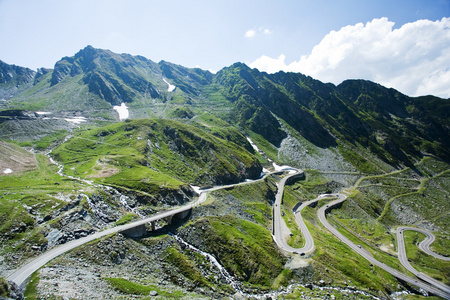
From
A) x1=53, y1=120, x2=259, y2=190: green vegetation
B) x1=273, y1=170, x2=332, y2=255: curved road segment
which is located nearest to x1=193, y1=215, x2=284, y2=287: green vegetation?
x1=273, y1=170, x2=332, y2=255: curved road segment

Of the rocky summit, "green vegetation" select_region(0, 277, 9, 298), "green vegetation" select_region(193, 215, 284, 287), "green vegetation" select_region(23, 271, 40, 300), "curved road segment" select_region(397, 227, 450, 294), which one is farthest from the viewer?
"curved road segment" select_region(397, 227, 450, 294)

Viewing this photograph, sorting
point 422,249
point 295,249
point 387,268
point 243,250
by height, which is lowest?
point 387,268

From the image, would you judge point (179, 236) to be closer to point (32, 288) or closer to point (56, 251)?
point (56, 251)

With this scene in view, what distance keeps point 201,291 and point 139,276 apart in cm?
1528

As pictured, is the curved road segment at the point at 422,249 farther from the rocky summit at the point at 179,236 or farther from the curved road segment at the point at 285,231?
the curved road segment at the point at 285,231

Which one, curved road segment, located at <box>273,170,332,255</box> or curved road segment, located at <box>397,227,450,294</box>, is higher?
curved road segment, located at <box>273,170,332,255</box>

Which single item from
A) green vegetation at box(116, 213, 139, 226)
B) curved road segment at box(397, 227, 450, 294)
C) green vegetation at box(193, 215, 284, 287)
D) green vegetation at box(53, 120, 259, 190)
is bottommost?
curved road segment at box(397, 227, 450, 294)

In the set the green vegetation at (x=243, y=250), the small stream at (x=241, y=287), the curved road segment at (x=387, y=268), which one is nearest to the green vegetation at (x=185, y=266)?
the small stream at (x=241, y=287)

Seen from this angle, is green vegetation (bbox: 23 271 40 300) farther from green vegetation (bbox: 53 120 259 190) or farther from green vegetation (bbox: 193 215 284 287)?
green vegetation (bbox: 53 120 259 190)

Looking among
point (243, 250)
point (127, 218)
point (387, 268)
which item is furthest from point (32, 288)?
point (387, 268)

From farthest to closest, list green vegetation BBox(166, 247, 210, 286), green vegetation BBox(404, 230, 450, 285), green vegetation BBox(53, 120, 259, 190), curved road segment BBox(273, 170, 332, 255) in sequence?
green vegetation BBox(53, 120, 259, 190), green vegetation BBox(404, 230, 450, 285), curved road segment BBox(273, 170, 332, 255), green vegetation BBox(166, 247, 210, 286)

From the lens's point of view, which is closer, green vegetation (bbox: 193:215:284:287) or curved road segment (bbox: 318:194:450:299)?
green vegetation (bbox: 193:215:284:287)

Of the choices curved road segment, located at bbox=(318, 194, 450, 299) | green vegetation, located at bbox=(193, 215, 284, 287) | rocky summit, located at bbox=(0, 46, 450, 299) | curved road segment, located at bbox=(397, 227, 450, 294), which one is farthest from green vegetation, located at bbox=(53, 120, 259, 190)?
curved road segment, located at bbox=(397, 227, 450, 294)

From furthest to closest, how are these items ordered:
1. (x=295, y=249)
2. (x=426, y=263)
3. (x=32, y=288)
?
(x=426, y=263), (x=295, y=249), (x=32, y=288)
